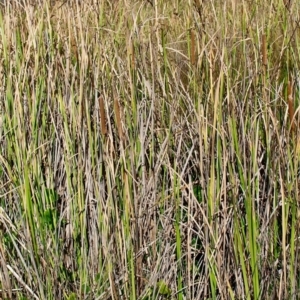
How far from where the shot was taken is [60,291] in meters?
1.36

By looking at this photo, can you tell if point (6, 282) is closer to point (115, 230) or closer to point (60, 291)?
point (60, 291)

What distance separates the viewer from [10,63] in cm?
179

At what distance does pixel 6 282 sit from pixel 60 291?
0.12 metres

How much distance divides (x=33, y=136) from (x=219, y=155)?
463mm

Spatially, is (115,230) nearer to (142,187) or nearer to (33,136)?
(142,187)

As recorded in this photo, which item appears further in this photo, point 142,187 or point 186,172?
point 186,172

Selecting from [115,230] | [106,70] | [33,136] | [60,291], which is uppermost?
[106,70]

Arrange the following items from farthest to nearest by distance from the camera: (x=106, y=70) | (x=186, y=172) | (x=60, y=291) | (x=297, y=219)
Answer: (x=106, y=70), (x=186, y=172), (x=60, y=291), (x=297, y=219)

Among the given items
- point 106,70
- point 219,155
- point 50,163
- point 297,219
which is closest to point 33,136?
point 50,163

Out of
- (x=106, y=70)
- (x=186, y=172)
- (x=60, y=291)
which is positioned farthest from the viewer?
(x=106, y=70)

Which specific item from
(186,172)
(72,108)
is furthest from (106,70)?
(186,172)

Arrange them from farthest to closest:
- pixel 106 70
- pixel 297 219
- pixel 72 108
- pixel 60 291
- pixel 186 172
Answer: pixel 106 70, pixel 72 108, pixel 186 172, pixel 60 291, pixel 297 219

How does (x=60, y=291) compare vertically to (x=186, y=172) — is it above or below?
below

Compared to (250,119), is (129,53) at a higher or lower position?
higher
